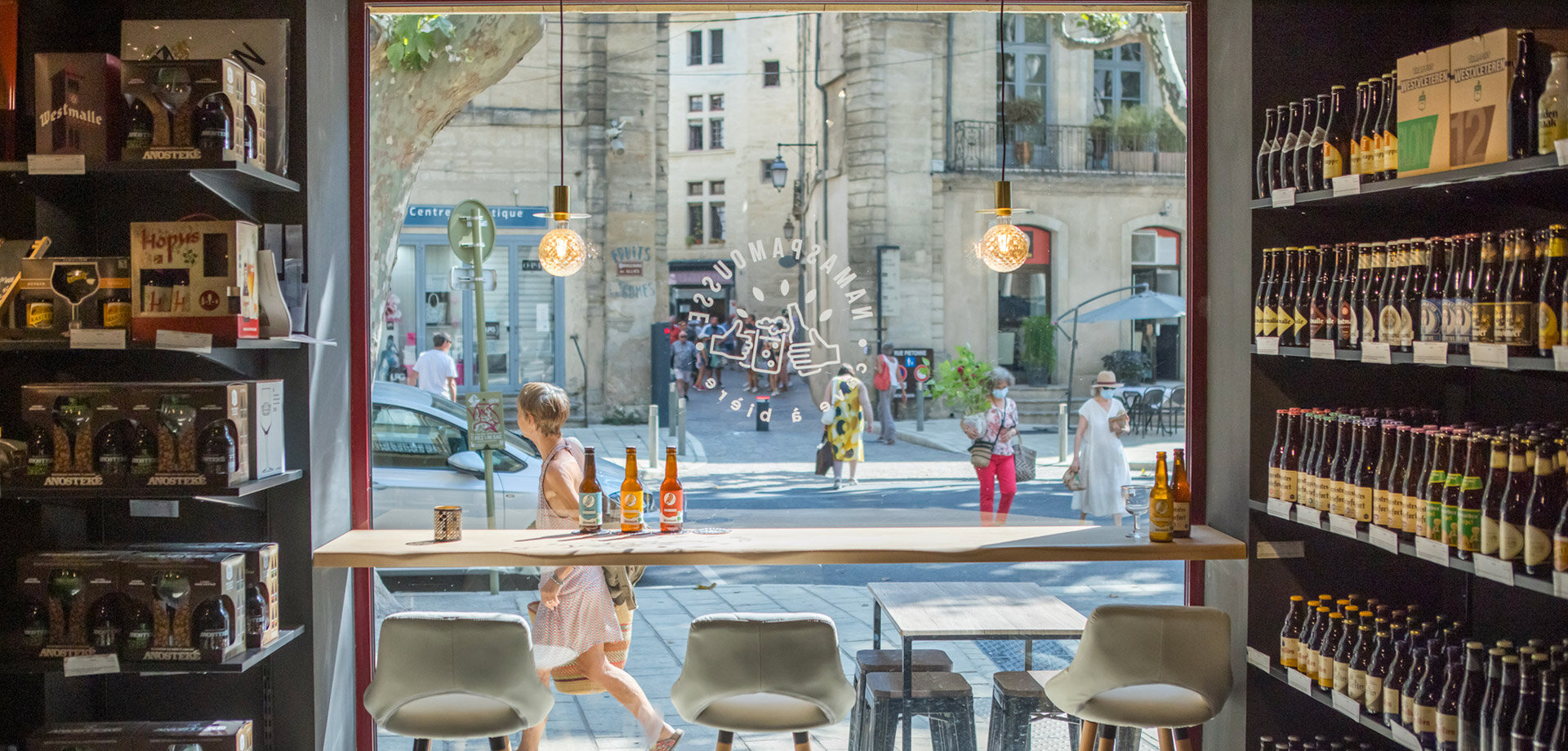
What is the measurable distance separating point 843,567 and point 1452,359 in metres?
4.26

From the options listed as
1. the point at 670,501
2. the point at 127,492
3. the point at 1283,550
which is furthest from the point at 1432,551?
the point at 127,492

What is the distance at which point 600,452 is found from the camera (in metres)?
4.47

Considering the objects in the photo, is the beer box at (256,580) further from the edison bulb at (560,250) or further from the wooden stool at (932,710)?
the wooden stool at (932,710)

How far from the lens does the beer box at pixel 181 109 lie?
2980 mm

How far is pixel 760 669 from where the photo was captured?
2877 mm

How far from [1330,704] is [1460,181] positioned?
4.69 feet

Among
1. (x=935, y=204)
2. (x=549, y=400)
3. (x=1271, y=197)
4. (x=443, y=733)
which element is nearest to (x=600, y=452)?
(x=549, y=400)

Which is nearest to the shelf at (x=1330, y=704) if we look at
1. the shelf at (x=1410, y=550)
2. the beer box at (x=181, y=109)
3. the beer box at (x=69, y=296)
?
the shelf at (x=1410, y=550)

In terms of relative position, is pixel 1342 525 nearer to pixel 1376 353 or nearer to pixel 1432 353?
pixel 1376 353

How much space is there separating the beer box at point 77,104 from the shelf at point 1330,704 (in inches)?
142

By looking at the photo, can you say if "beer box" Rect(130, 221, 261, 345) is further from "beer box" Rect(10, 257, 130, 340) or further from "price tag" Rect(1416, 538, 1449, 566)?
"price tag" Rect(1416, 538, 1449, 566)

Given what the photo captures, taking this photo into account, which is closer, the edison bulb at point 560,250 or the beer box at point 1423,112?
the beer box at point 1423,112

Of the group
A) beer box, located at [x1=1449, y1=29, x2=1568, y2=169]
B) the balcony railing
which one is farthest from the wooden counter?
the balcony railing

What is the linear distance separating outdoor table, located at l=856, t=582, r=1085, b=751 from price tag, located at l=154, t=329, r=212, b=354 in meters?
2.06
